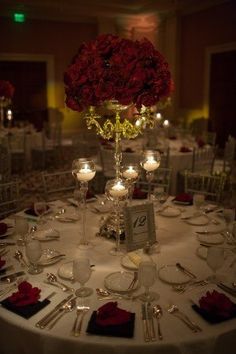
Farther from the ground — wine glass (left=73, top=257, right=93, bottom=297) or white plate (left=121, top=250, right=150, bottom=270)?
wine glass (left=73, top=257, right=93, bottom=297)

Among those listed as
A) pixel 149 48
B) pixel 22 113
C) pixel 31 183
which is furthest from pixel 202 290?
pixel 22 113

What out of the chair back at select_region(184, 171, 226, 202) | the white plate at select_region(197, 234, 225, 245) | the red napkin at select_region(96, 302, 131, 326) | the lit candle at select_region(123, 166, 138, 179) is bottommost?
the red napkin at select_region(96, 302, 131, 326)

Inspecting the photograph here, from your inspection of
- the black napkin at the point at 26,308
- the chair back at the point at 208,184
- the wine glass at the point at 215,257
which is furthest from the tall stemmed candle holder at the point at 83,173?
the chair back at the point at 208,184

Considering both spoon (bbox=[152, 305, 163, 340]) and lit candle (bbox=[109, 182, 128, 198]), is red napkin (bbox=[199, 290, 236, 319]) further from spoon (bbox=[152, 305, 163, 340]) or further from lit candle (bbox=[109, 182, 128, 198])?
lit candle (bbox=[109, 182, 128, 198])

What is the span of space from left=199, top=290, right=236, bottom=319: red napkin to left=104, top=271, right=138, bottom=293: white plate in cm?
32

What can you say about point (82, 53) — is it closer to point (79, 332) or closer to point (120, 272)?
point (120, 272)

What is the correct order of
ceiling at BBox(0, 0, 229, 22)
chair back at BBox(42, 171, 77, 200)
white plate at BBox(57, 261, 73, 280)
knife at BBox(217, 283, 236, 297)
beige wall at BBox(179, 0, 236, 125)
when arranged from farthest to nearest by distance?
ceiling at BBox(0, 0, 229, 22)
beige wall at BBox(179, 0, 236, 125)
chair back at BBox(42, 171, 77, 200)
white plate at BBox(57, 261, 73, 280)
knife at BBox(217, 283, 236, 297)

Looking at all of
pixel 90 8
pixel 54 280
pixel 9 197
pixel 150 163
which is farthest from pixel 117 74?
pixel 90 8

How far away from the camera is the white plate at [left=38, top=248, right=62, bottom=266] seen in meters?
1.91

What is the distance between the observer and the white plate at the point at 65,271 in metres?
1.78

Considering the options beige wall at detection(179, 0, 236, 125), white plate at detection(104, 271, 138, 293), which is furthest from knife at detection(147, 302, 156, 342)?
beige wall at detection(179, 0, 236, 125)

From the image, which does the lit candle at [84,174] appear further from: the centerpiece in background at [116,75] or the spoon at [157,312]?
the spoon at [157,312]

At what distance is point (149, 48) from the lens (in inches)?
78.7

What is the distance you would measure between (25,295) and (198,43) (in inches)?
327
